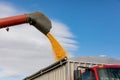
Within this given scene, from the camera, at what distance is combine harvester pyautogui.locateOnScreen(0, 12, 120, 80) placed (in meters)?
8.33

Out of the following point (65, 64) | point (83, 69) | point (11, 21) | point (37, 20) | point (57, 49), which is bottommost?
point (83, 69)

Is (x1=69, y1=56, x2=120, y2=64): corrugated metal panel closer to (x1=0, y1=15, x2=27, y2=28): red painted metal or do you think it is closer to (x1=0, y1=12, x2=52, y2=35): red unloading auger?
(x1=0, y1=12, x2=52, y2=35): red unloading auger

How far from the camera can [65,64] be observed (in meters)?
11.5

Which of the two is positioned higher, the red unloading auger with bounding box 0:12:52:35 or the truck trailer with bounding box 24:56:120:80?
the red unloading auger with bounding box 0:12:52:35

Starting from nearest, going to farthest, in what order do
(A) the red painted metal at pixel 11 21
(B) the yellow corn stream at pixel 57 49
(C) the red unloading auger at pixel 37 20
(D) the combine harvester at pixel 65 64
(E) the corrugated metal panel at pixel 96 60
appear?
(A) the red painted metal at pixel 11 21
(C) the red unloading auger at pixel 37 20
(D) the combine harvester at pixel 65 64
(B) the yellow corn stream at pixel 57 49
(E) the corrugated metal panel at pixel 96 60

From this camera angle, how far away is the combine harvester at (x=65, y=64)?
833cm

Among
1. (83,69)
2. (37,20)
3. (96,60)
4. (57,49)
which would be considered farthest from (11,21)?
(96,60)

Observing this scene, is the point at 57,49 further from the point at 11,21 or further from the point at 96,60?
the point at 11,21

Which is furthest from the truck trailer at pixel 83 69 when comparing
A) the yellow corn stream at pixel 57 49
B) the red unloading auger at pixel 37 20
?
the red unloading auger at pixel 37 20

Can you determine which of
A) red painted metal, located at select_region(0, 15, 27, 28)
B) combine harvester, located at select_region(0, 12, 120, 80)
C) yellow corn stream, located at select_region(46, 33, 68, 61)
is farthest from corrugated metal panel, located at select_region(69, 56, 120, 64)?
red painted metal, located at select_region(0, 15, 27, 28)

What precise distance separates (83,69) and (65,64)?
0.86 meters

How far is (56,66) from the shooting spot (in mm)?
12234

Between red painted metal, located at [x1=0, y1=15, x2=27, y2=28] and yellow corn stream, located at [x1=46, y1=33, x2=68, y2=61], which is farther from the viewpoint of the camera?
yellow corn stream, located at [x1=46, y1=33, x2=68, y2=61]

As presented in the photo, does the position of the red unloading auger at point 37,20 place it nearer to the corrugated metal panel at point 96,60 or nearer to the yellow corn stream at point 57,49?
the yellow corn stream at point 57,49
